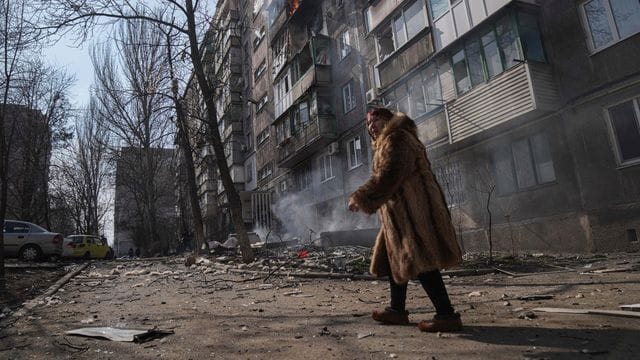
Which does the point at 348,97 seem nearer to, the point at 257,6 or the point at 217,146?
the point at 217,146

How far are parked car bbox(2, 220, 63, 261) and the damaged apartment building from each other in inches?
429

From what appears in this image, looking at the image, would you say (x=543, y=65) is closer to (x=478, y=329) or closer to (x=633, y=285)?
(x=633, y=285)

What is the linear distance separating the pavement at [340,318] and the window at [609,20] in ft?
15.5

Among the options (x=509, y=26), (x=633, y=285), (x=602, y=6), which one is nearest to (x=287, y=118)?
(x=509, y=26)

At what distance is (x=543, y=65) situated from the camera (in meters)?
9.89

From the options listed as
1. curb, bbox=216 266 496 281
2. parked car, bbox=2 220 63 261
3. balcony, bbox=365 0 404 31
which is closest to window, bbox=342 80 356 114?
balcony, bbox=365 0 404 31

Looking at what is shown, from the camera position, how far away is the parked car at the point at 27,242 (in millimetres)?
15570

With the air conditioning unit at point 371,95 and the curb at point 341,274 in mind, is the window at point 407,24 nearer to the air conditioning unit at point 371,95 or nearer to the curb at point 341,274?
the air conditioning unit at point 371,95

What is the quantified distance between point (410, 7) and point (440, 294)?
1276 cm

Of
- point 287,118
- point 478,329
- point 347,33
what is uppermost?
point 347,33

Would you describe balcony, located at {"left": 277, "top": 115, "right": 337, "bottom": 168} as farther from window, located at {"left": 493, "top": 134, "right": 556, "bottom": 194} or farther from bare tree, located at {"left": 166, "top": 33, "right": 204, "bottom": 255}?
window, located at {"left": 493, "top": 134, "right": 556, "bottom": 194}

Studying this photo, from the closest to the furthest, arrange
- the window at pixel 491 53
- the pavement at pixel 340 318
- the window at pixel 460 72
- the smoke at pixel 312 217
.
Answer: the pavement at pixel 340 318 → the window at pixel 491 53 → the window at pixel 460 72 → the smoke at pixel 312 217

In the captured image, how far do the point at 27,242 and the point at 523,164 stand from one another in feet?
57.7

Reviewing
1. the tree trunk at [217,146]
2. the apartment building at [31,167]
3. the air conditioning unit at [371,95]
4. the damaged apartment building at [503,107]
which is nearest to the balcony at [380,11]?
the damaged apartment building at [503,107]
